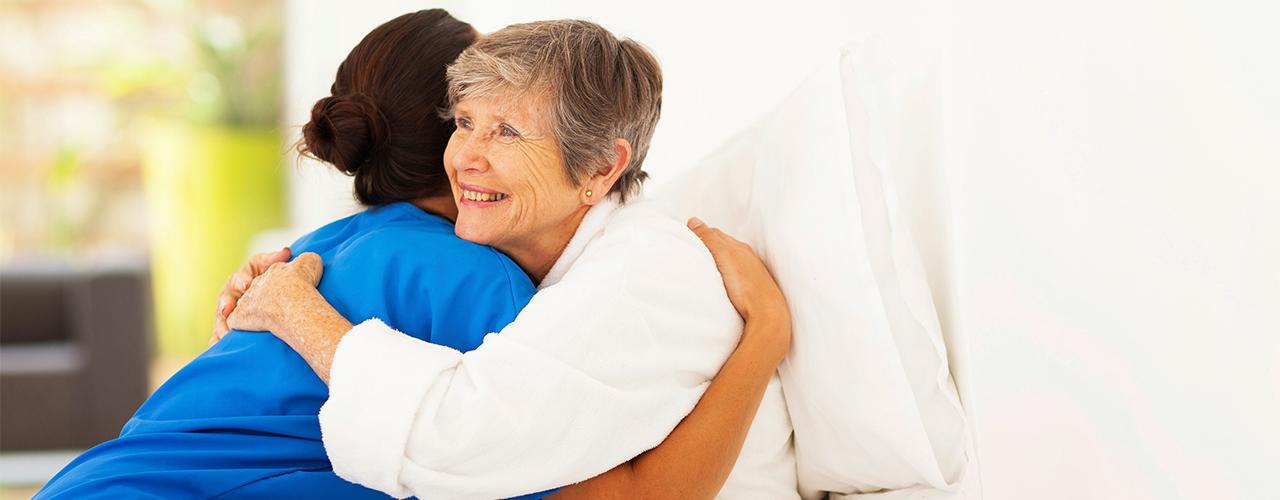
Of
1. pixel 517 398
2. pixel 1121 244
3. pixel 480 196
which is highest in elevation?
pixel 1121 244

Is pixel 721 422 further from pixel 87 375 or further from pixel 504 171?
pixel 87 375

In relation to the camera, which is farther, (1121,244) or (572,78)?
(572,78)

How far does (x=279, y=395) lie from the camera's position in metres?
1.06

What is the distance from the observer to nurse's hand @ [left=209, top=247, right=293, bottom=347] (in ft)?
4.28

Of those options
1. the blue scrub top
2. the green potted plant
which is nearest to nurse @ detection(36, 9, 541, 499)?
the blue scrub top

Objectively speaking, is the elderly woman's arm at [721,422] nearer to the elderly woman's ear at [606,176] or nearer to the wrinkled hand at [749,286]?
the wrinkled hand at [749,286]

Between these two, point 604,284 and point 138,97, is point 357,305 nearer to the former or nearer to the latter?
point 604,284

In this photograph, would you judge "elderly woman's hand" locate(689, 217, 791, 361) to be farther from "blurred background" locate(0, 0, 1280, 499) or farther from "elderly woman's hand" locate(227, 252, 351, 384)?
"elderly woman's hand" locate(227, 252, 351, 384)

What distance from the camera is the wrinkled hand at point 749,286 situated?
3.83ft

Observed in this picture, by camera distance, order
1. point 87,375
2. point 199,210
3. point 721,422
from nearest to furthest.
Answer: point 721,422 < point 87,375 < point 199,210

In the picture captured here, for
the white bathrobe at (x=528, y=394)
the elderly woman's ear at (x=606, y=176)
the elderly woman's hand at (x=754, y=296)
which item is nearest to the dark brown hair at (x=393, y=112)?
the elderly woman's ear at (x=606, y=176)

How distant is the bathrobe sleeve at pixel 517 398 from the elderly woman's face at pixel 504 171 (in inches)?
9.3

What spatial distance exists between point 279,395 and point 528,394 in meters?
0.37

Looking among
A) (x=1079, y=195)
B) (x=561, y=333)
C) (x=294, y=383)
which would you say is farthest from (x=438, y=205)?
(x=1079, y=195)
